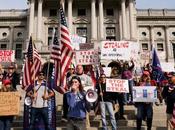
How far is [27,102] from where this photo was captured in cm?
1073

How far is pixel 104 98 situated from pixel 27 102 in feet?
7.96

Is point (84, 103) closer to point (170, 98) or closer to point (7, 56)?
point (170, 98)

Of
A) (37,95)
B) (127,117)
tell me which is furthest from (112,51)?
(37,95)

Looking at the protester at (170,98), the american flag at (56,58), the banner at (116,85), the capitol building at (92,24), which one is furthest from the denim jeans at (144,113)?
the capitol building at (92,24)

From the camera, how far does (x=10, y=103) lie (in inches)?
432

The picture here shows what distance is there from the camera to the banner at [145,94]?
11714mm

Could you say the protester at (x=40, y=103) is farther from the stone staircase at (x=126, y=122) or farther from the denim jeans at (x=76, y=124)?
the denim jeans at (x=76, y=124)

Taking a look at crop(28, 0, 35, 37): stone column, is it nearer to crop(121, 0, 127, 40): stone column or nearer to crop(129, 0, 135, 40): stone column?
crop(121, 0, 127, 40): stone column

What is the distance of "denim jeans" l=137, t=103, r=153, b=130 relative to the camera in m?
11.3

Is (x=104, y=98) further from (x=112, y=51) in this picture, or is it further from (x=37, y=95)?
(x=112, y=51)

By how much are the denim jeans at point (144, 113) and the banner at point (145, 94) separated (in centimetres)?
18

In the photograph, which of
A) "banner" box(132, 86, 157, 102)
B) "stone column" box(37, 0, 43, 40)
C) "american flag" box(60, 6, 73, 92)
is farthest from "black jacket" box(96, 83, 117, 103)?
"stone column" box(37, 0, 43, 40)

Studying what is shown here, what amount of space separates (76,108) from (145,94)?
11.7 feet

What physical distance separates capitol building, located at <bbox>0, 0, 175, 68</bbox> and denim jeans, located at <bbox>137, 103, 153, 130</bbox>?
31568mm
